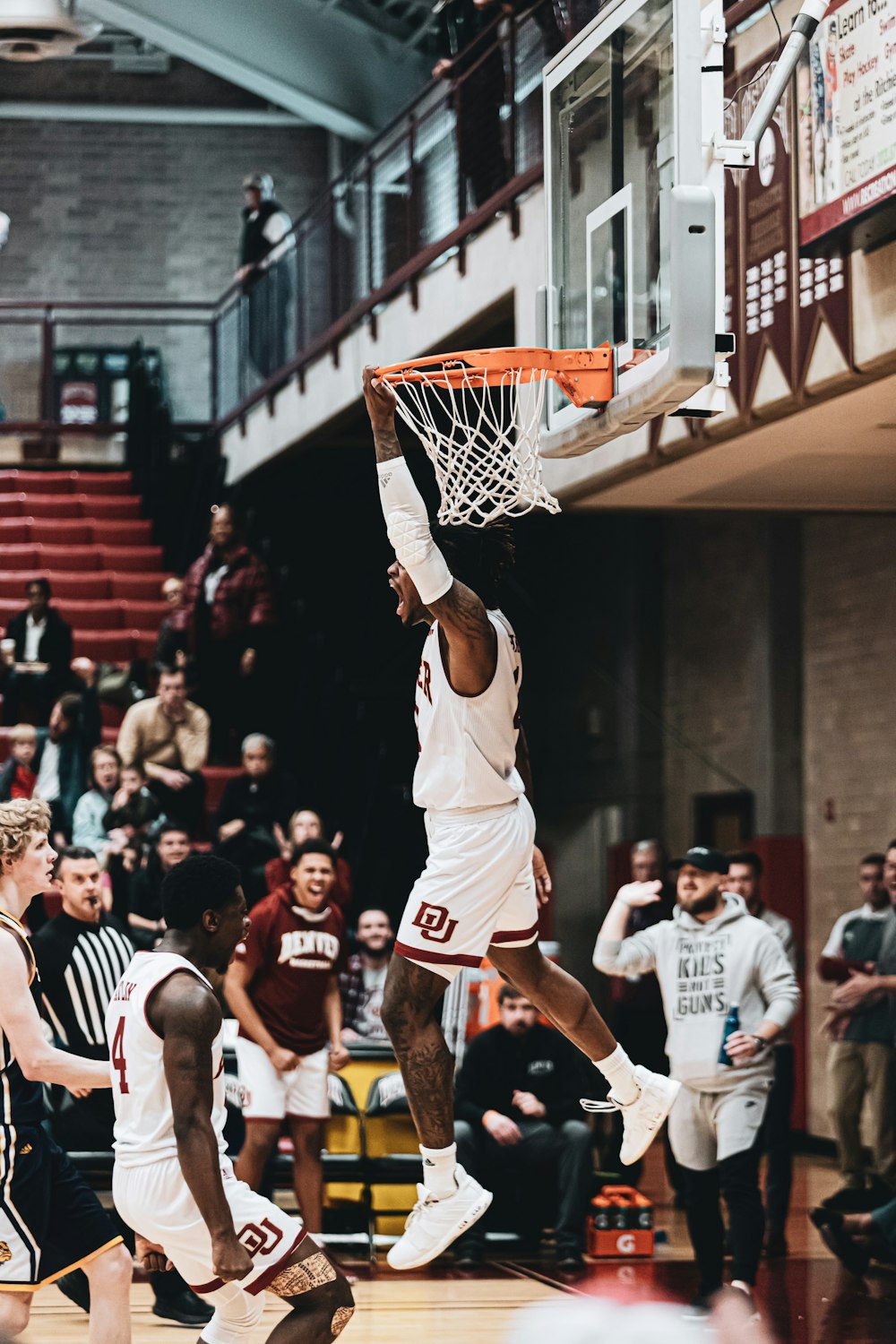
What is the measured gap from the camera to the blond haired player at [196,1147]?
15.7 ft

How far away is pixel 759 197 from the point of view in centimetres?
870

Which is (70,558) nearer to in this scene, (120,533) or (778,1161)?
(120,533)

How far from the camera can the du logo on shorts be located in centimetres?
523

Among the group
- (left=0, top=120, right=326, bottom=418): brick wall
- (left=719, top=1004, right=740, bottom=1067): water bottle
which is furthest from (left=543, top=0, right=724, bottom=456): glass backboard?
(left=0, top=120, right=326, bottom=418): brick wall

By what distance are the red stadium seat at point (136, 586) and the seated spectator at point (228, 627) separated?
9.69ft

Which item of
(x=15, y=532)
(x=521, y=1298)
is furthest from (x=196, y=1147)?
(x=15, y=532)

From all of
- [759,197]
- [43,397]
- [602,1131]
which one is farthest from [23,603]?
[759,197]

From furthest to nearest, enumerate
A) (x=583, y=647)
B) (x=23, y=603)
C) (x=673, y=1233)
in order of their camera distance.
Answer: (x=583, y=647)
(x=23, y=603)
(x=673, y=1233)

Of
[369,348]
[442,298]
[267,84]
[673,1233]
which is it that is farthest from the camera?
[267,84]

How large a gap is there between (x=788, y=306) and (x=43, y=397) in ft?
41.9

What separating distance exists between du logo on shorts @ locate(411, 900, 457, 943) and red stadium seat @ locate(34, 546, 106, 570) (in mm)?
13264

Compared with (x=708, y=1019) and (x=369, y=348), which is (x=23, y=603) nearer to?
(x=369, y=348)

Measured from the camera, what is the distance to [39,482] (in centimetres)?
1953

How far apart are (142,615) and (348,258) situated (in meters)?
3.92
